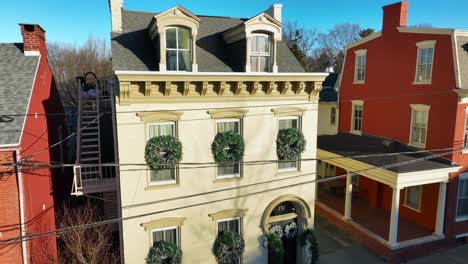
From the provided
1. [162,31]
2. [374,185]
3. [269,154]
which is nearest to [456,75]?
[374,185]

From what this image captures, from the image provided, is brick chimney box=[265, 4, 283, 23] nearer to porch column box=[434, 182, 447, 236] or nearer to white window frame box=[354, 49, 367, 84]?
white window frame box=[354, 49, 367, 84]

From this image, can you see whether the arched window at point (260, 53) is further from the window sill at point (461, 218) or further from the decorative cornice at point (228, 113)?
the window sill at point (461, 218)

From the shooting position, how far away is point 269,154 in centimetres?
1188

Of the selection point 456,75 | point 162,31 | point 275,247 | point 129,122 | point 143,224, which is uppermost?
point 162,31

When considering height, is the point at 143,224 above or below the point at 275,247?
above

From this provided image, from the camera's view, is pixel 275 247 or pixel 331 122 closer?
pixel 275 247

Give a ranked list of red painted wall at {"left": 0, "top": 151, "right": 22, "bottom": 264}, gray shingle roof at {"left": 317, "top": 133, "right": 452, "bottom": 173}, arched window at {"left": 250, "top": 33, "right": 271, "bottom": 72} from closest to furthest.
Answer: red painted wall at {"left": 0, "top": 151, "right": 22, "bottom": 264} < arched window at {"left": 250, "top": 33, "right": 271, "bottom": 72} < gray shingle roof at {"left": 317, "top": 133, "right": 452, "bottom": 173}

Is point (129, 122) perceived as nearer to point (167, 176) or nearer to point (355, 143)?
point (167, 176)

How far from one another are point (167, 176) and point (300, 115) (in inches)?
216

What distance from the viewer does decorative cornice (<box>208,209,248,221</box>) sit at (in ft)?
36.9

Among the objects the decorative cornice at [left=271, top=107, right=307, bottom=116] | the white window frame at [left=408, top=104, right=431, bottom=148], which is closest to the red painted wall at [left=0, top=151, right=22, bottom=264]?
the decorative cornice at [left=271, top=107, right=307, bottom=116]

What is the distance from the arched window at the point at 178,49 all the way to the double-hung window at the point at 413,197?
1331 cm

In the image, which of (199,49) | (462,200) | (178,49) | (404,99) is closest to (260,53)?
(199,49)

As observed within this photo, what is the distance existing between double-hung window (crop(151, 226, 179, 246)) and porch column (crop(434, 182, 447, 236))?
12.2 metres
